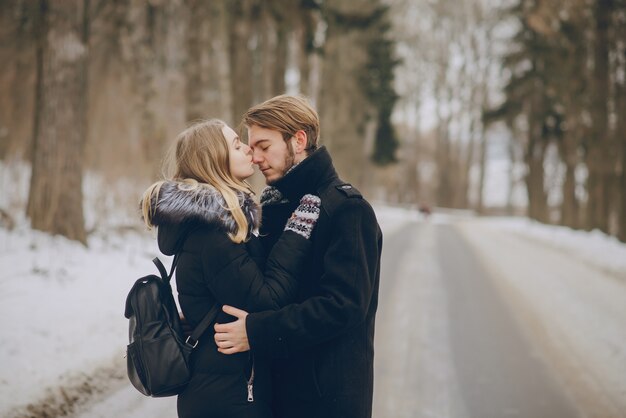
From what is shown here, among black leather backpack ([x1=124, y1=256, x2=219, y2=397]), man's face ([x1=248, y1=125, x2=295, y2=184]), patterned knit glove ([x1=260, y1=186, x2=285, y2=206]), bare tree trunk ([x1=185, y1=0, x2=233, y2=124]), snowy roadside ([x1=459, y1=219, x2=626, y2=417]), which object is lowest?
snowy roadside ([x1=459, y1=219, x2=626, y2=417])

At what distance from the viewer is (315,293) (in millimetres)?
2162

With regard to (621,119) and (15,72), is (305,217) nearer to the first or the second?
(15,72)

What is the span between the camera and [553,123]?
25000 mm

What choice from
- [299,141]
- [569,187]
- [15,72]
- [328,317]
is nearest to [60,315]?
[299,141]

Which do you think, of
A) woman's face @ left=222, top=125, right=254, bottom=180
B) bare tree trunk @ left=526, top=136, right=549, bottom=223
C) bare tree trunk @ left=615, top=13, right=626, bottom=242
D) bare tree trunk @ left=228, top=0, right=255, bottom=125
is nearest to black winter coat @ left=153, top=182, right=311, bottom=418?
woman's face @ left=222, top=125, right=254, bottom=180

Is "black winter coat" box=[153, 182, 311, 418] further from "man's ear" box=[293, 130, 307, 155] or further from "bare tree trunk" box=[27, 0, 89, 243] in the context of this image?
"bare tree trunk" box=[27, 0, 89, 243]

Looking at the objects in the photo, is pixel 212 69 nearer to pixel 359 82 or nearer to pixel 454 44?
pixel 359 82

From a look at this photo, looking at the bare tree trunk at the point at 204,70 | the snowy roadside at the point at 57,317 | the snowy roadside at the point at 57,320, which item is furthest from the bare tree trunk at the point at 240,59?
the snowy roadside at the point at 57,320

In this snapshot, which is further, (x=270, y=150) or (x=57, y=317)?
(x=57, y=317)

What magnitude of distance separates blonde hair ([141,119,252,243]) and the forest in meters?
0.35

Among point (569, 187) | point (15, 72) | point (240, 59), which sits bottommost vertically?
point (569, 187)

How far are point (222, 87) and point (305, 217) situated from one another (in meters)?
9.34

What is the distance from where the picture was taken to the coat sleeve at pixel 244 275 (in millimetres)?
2020

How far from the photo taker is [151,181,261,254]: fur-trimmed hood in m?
2.04
